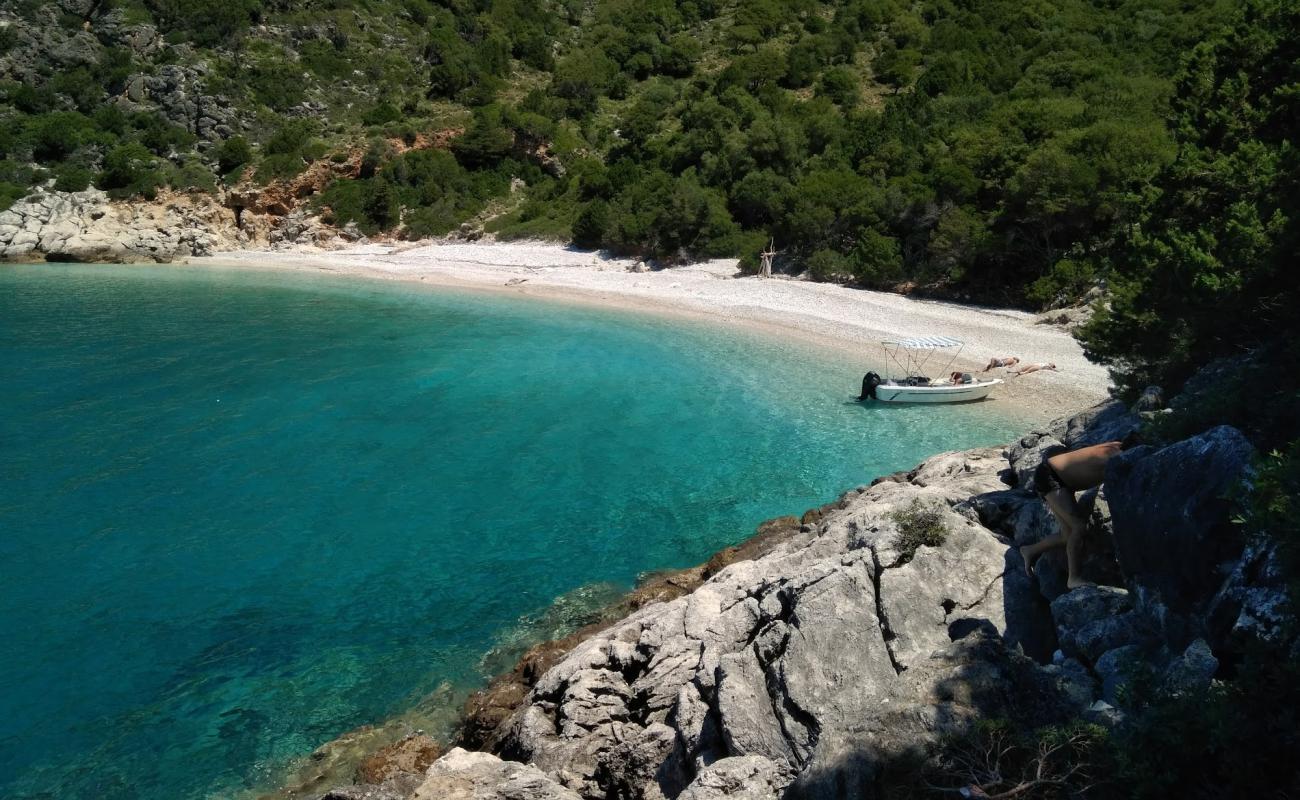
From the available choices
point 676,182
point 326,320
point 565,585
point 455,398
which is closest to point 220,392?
point 455,398

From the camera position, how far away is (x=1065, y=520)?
812 centimetres

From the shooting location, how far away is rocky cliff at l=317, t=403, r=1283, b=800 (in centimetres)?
551

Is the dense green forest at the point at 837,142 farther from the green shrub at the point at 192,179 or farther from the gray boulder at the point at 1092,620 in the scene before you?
the gray boulder at the point at 1092,620

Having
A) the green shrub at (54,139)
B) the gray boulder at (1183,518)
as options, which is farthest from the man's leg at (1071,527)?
the green shrub at (54,139)

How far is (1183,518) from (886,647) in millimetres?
2867

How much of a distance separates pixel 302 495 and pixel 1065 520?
15.2 meters

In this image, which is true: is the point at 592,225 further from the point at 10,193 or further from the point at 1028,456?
the point at 10,193

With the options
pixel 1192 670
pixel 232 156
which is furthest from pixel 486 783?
pixel 232 156

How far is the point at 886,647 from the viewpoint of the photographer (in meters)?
7.69

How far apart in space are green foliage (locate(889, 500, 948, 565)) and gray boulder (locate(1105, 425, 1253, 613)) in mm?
2028

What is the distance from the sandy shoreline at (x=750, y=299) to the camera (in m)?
25.0

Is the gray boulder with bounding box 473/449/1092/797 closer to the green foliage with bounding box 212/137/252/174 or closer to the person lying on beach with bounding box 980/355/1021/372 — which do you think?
the person lying on beach with bounding box 980/355/1021/372

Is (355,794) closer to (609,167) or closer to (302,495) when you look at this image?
(302,495)

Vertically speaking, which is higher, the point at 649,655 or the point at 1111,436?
the point at 1111,436
